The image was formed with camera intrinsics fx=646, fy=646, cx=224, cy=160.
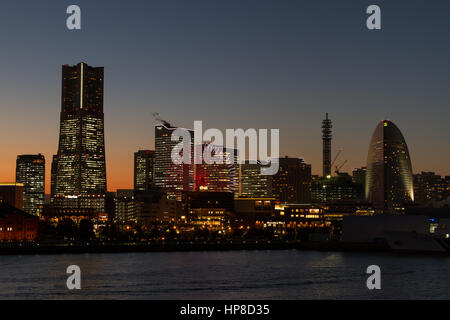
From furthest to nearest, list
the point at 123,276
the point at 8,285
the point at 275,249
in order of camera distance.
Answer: the point at 275,249 < the point at 123,276 < the point at 8,285

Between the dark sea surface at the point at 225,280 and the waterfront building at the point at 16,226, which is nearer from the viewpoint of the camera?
the dark sea surface at the point at 225,280

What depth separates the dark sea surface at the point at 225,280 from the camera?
136ft

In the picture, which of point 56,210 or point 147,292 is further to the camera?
point 56,210

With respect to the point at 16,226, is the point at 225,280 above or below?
below

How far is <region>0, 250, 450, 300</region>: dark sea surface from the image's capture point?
41562mm

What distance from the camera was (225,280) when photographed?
50406mm

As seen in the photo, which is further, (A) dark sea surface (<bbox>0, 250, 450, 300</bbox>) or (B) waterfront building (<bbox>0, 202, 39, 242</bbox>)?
(B) waterfront building (<bbox>0, 202, 39, 242</bbox>)

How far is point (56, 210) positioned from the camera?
200 metres

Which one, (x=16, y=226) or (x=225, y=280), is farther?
(x=16, y=226)
